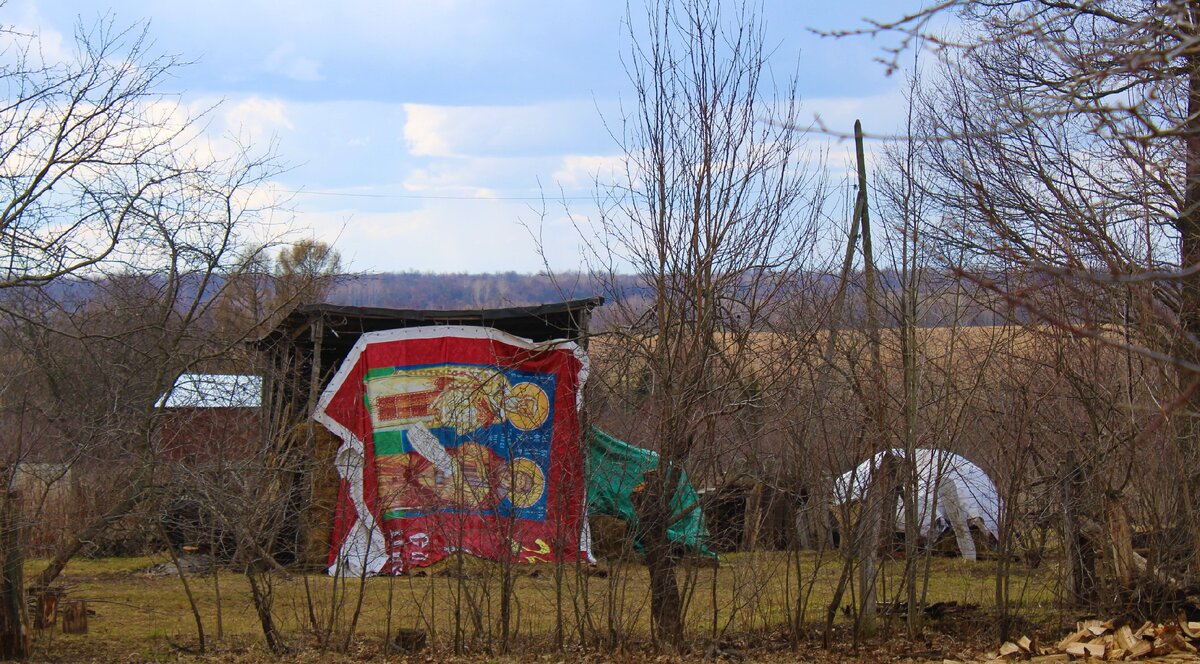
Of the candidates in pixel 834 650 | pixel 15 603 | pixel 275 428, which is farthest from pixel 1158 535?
pixel 15 603

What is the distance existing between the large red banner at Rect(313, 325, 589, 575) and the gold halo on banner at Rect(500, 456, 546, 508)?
0.9 inches

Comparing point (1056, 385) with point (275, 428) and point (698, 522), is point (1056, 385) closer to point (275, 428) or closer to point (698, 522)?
point (698, 522)

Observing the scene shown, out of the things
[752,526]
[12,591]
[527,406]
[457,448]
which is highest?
[527,406]

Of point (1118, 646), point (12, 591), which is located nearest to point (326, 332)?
point (12, 591)

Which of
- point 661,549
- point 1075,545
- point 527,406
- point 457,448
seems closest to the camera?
point 661,549

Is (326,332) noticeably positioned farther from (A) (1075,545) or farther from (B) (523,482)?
(A) (1075,545)

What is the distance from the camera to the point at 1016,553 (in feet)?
34.3

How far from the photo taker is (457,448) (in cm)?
1032

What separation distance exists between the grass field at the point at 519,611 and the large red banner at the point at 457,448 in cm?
41

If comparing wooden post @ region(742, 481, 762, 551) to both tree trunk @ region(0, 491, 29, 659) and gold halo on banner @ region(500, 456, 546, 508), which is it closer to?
gold halo on banner @ region(500, 456, 546, 508)

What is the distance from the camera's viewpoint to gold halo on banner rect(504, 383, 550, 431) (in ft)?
41.1

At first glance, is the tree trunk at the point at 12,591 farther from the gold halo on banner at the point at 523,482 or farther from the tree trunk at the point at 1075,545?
the tree trunk at the point at 1075,545

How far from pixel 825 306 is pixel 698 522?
242 cm

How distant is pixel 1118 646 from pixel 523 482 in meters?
5.83
